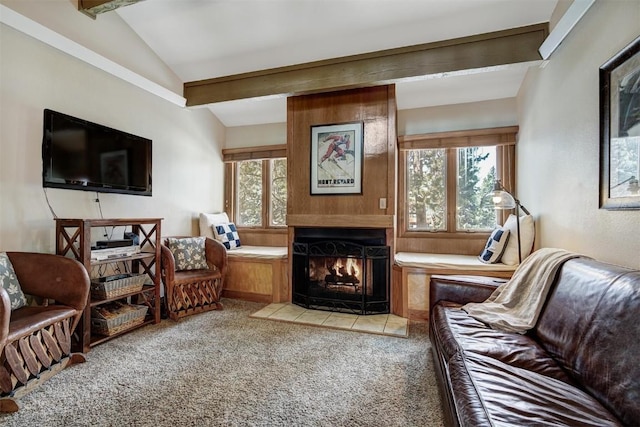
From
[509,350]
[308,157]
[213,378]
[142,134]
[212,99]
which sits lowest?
[213,378]

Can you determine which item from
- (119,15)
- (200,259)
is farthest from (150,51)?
(200,259)

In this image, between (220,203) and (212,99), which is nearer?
(212,99)

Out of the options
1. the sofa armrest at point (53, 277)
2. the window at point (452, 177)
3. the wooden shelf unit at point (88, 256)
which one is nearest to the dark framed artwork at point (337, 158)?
the window at point (452, 177)

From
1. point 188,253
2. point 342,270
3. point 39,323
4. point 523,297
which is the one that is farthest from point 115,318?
point 523,297

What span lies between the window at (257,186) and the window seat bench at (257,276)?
0.79 metres

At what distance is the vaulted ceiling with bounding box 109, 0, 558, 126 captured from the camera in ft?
8.46

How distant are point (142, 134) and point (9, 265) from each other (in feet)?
5.82

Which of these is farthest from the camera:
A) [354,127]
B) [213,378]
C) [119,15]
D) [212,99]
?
[212,99]

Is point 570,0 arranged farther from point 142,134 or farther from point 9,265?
point 9,265

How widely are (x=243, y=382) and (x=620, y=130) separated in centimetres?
261

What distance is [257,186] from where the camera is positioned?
455 centimetres

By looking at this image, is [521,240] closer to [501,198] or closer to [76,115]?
[501,198]

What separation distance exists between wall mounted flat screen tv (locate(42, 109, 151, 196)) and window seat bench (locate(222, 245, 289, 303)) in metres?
1.35

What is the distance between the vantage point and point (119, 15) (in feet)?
9.98
